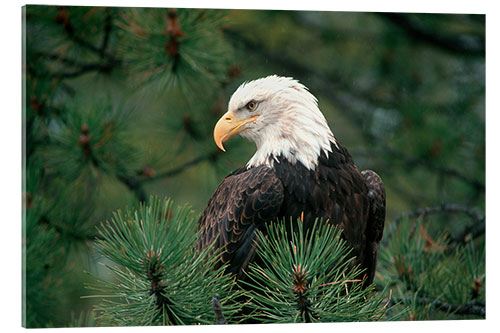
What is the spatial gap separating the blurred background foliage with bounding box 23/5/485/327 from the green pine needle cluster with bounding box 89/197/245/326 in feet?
2.70

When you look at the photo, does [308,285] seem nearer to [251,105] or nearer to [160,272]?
[160,272]

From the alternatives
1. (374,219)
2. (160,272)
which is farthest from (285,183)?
(160,272)

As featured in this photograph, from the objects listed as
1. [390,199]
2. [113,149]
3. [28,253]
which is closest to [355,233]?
[390,199]

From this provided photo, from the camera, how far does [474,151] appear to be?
13.0 ft

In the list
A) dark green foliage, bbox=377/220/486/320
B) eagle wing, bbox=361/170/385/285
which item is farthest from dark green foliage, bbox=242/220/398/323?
dark green foliage, bbox=377/220/486/320

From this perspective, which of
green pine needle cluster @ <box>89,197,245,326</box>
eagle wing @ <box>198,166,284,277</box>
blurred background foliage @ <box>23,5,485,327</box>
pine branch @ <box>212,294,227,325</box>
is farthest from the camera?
blurred background foliage @ <box>23,5,485,327</box>

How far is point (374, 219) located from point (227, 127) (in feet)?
2.75

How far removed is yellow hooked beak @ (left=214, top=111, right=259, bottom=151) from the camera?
3184 mm

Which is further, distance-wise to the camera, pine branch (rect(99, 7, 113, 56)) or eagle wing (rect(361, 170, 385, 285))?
pine branch (rect(99, 7, 113, 56))

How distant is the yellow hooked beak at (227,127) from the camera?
125 inches

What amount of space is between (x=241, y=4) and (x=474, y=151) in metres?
1.61

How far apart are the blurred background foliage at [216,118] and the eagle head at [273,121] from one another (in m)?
0.34

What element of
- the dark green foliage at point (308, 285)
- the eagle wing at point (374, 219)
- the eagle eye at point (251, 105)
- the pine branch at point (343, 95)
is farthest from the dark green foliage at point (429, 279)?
the eagle eye at point (251, 105)

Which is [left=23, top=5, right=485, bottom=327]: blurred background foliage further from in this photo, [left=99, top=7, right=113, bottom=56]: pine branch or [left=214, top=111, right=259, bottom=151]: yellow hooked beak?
[left=214, top=111, right=259, bottom=151]: yellow hooked beak
